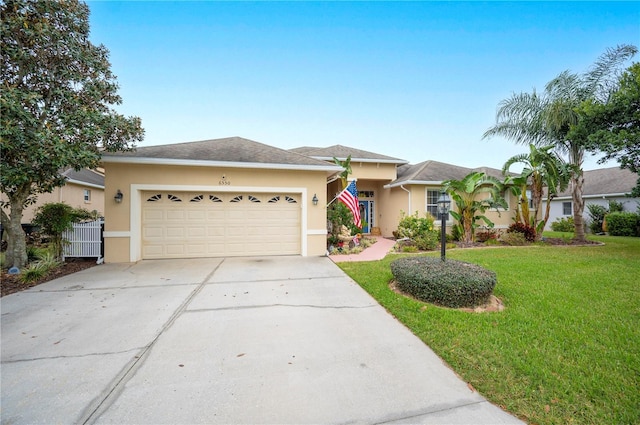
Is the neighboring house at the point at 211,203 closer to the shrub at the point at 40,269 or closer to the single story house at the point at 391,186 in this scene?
the shrub at the point at 40,269

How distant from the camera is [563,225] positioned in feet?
59.9

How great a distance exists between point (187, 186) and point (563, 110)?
15790 millimetres

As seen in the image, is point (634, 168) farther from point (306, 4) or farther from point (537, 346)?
point (306, 4)

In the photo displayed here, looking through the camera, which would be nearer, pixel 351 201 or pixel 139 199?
pixel 139 199

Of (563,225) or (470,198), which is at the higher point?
(470,198)

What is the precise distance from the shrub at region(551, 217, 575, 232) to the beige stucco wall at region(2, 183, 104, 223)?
3092 cm

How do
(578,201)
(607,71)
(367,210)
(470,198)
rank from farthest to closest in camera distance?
(367,210), (578,201), (470,198), (607,71)

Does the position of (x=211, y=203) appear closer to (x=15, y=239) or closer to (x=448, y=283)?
(x=15, y=239)

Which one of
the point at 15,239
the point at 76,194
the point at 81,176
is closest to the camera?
the point at 15,239

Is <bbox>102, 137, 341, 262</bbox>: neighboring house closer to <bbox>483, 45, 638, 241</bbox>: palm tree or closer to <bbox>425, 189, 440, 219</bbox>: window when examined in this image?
<bbox>425, 189, 440, 219</bbox>: window

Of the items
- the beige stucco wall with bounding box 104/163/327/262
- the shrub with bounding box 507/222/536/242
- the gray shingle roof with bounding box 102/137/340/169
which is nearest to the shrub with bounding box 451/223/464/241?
the shrub with bounding box 507/222/536/242

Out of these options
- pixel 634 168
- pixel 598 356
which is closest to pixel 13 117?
pixel 598 356

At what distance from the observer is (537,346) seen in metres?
3.12

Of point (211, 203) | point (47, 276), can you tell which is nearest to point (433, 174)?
point (211, 203)
